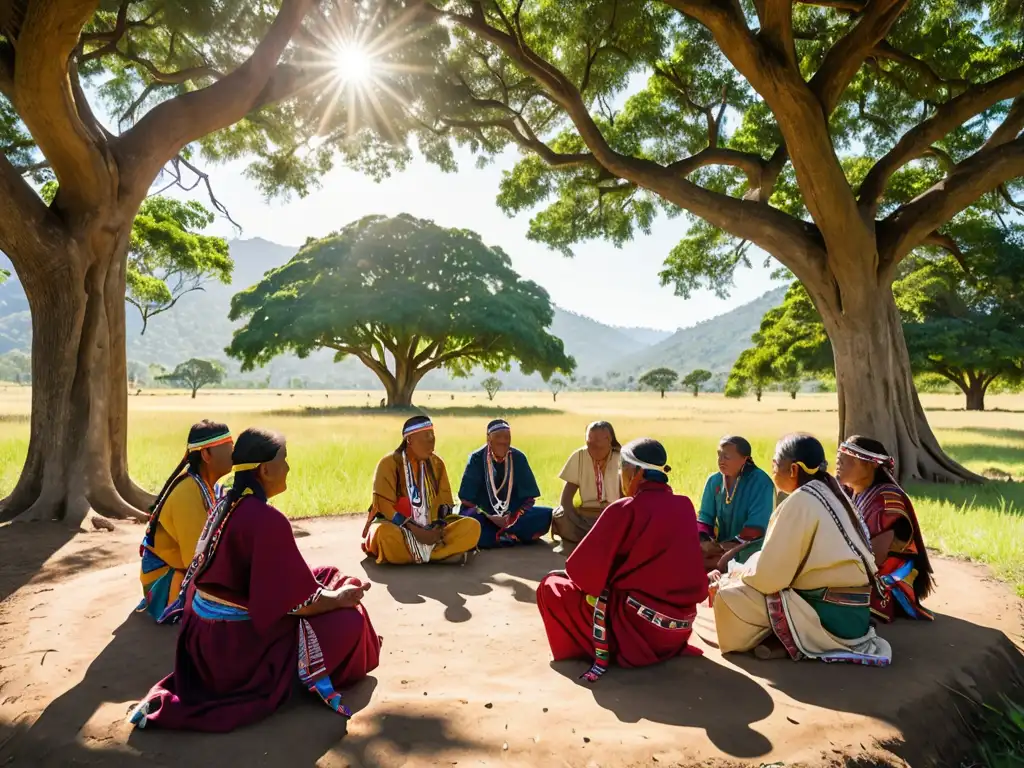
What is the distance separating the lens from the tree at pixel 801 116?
9258 mm

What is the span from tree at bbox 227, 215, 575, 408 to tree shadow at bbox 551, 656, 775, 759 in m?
24.9

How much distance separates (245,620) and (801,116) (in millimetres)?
9115

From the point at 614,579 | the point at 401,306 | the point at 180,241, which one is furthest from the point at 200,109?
the point at 401,306

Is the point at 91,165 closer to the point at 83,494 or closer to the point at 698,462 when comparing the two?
the point at 83,494

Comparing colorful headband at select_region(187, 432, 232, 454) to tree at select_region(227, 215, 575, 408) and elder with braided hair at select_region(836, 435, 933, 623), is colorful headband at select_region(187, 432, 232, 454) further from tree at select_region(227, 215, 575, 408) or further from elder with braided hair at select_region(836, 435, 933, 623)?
tree at select_region(227, 215, 575, 408)

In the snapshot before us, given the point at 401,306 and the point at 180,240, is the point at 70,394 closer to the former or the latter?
the point at 180,240

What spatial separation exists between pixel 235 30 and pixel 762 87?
25.4ft

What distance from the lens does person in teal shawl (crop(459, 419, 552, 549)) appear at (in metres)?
7.02

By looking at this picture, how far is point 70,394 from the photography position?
7.77 meters

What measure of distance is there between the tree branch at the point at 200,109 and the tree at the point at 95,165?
17mm

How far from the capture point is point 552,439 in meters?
17.7

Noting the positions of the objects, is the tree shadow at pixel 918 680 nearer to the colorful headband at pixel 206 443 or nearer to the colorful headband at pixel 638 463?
the colorful headband at pixel 638 463

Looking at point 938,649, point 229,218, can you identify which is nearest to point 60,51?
point 229,218

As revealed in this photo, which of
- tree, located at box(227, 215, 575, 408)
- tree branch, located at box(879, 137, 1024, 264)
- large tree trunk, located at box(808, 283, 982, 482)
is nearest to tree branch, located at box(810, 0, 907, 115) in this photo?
tree branch, located at box(879, 137, 1024, 264)
